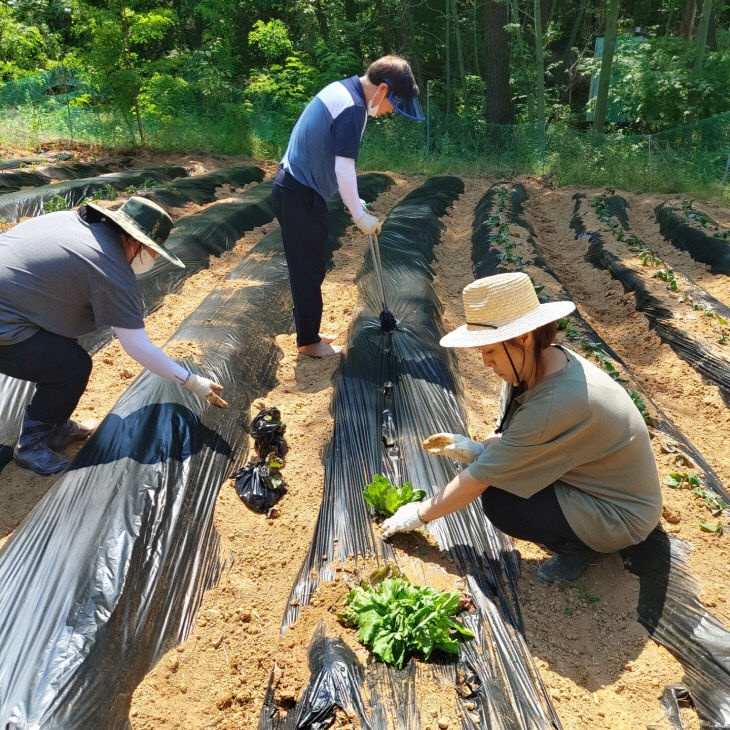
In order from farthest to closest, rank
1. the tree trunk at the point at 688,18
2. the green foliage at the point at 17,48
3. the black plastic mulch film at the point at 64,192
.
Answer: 1. the tree trunk at the point at 688,18
2. the green foliage at the point at 17,48
3. the black plastic mulch film at the point at 64,192

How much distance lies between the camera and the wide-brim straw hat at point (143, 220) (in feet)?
8.79

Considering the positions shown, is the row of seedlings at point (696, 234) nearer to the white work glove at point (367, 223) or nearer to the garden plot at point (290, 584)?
the garden plot at point (290, 584)

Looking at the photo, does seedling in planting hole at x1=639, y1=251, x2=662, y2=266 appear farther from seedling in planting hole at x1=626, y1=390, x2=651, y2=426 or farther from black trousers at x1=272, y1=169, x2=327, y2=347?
black trousers at x1=272, y1=169, x2=327, y2=347

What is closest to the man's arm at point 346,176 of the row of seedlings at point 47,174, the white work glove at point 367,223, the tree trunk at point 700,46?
the white work glove at point 367,223

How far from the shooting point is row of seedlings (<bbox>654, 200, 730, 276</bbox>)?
6.71 metres

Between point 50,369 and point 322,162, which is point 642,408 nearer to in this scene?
point 322,162

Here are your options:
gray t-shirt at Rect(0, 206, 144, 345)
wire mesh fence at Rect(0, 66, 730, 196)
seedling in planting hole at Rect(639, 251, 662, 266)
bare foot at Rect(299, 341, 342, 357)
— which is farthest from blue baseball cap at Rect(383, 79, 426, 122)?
wire mesh fence at Rect(0, 66, 730, 196)

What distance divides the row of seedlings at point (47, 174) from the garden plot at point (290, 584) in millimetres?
6101

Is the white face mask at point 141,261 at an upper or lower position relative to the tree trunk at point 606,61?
upper

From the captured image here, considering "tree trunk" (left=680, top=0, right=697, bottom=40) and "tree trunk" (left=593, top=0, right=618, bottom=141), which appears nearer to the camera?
"tree trunk" (left=593, top=0, right=618, bottom=141)

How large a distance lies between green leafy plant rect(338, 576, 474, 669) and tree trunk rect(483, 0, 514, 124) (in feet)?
52.8

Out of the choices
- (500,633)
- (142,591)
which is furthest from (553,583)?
(142,591)

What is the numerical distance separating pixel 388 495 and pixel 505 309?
96 centimetres

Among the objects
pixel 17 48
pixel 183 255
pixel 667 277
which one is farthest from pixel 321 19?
pixel 667 277
